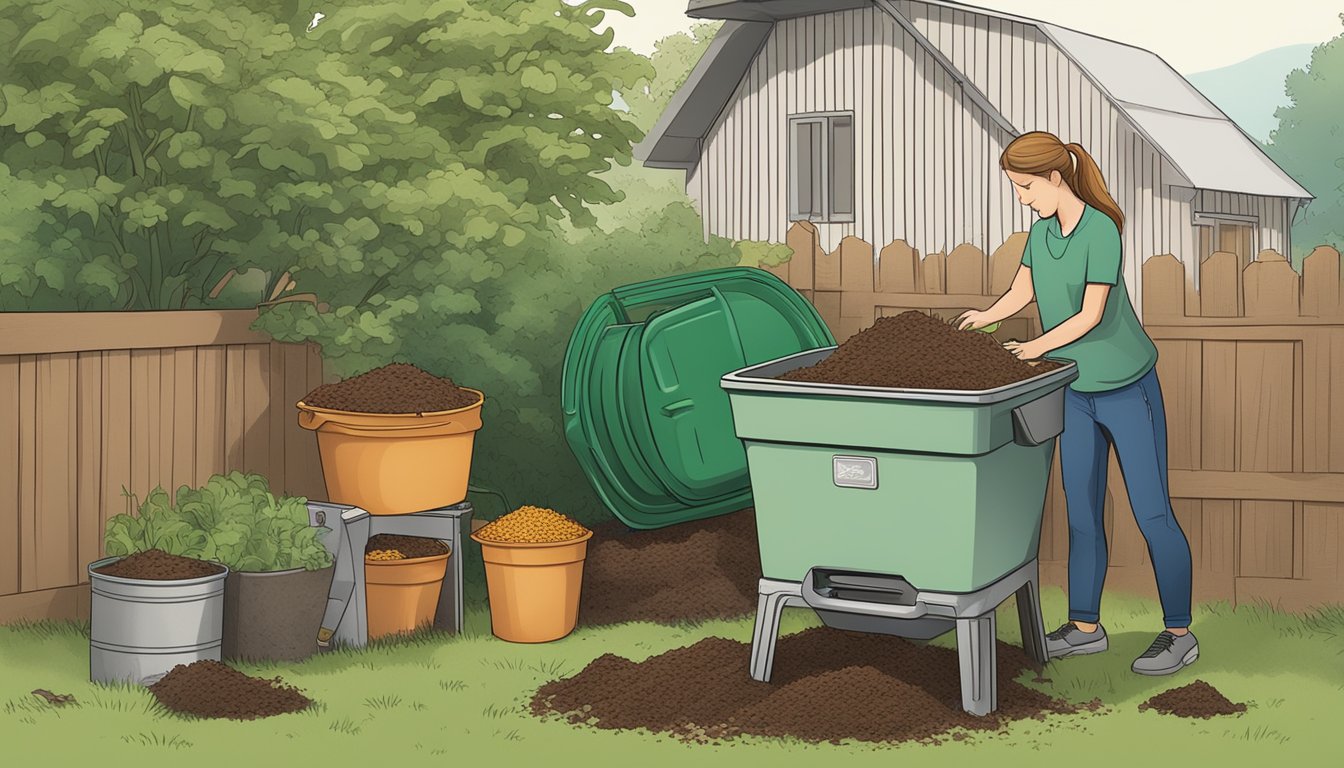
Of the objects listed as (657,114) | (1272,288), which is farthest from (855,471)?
(657,114)

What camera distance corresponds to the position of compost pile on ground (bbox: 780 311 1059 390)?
4555 mm

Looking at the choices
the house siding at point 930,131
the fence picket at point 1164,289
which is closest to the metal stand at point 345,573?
the fence picket at point 1164,289

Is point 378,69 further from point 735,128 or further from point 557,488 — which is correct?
point 735,128

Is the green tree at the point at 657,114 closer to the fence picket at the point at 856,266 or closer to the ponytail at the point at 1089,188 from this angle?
the fence picket at the point at 856,266

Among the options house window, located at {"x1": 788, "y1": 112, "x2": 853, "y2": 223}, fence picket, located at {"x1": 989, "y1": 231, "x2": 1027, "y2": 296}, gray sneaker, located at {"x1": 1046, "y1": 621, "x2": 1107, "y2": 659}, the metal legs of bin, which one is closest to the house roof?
house window, located at {"x1": 788, "y1": 112, "x2": 853, "y2": 223}

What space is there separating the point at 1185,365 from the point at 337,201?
11.8 feet

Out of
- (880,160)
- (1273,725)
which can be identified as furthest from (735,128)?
(1273,725)

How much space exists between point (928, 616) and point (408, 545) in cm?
220

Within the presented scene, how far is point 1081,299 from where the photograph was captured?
516cm

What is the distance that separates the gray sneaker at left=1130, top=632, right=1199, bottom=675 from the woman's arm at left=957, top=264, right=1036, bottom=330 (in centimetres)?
127

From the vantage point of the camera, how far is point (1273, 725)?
4.55m

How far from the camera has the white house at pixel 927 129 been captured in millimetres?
9781

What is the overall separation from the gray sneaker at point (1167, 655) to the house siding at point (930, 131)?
448 cm

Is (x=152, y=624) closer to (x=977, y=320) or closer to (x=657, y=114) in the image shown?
(x=977, y=320)
